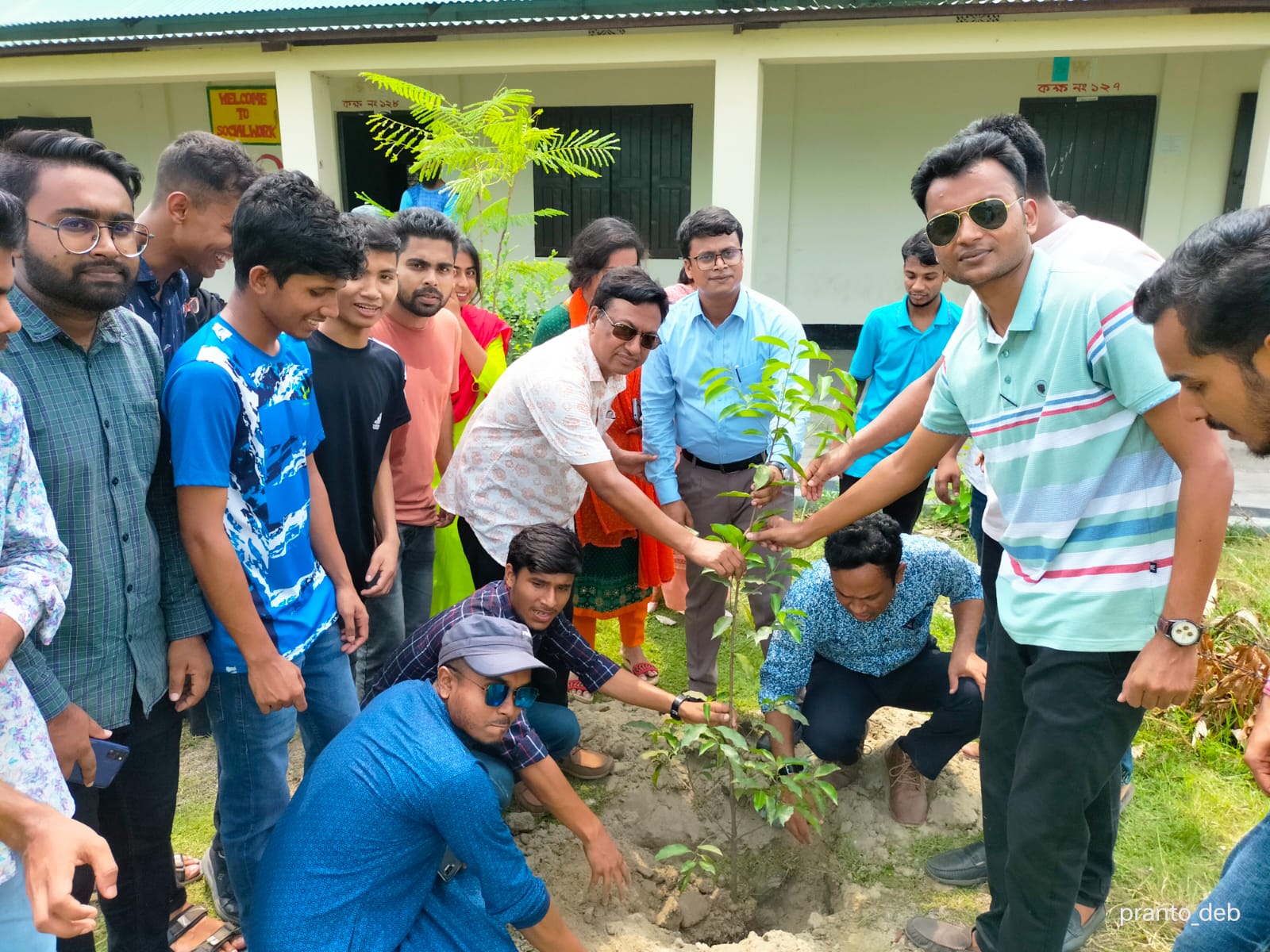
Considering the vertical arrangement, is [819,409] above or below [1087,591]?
above

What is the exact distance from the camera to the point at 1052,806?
6.95 feet

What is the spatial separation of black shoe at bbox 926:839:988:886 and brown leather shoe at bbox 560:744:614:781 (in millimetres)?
1185

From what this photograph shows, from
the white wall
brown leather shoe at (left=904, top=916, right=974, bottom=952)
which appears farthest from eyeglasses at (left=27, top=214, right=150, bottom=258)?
the white wall

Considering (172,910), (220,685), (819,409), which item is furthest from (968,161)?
(172,910)

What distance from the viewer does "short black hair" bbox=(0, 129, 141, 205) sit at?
1.92 meters

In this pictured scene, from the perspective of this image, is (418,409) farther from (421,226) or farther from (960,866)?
(960,866)

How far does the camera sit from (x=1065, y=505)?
206cm

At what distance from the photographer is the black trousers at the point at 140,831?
2.16 meters

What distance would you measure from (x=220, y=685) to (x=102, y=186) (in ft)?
3.86

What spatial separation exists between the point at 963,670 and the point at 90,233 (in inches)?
110

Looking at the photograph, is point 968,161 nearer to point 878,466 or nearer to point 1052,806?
point 878,466

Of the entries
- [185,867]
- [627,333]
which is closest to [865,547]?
[627,333]

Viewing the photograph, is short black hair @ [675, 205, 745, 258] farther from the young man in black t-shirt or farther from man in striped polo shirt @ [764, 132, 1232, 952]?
man in striped polo shirt @ [764, 132, 1232, 952]

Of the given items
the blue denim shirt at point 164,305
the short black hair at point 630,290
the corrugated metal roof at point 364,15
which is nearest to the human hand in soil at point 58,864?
the blue denim shirt at point 164,305
